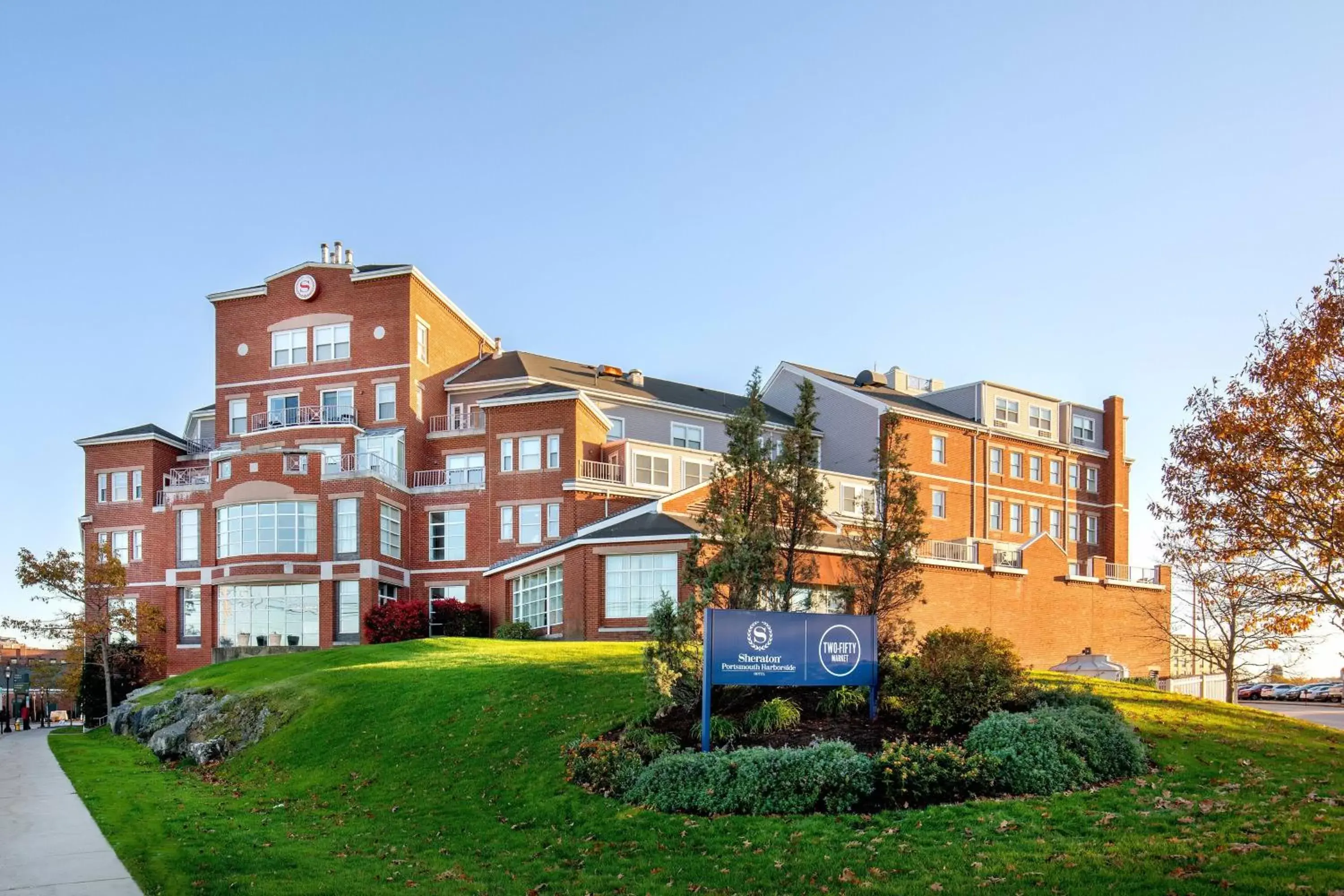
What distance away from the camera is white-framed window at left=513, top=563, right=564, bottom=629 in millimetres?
41656

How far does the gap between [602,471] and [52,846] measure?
34217 millimetres

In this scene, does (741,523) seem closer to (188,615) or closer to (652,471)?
(652,471)

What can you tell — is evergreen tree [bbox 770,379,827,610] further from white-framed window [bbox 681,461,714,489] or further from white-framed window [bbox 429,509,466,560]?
white-framed window [bbox 429,509,466,560]

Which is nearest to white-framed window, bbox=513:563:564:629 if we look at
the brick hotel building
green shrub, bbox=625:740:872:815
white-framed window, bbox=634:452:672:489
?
the brick hotel building

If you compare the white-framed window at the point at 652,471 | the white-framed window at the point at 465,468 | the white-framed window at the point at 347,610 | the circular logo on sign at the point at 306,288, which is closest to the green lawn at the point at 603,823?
the white-framed window at the point at 347,610

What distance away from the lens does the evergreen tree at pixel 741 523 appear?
19859 mm

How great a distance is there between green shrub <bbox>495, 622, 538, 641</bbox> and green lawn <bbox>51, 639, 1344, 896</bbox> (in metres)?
17.6

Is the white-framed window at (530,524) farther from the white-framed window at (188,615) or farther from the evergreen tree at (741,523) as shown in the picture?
the evergreen tree at (741,523)

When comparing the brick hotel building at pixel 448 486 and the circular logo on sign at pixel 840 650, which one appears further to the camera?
the brick hotel building at pixel 448 486

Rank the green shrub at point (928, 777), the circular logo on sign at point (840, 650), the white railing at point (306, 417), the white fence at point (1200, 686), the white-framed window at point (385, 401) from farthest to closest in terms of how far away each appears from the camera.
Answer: the white railing at point (306, 417) → the white-framed window at point (385, 401) → the white fence at point (1200, 686) → the circular logo on sign at point (840, 650) → the green shrub at point (928, 777)

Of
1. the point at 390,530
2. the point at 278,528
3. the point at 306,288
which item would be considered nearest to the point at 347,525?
the point at 390,530

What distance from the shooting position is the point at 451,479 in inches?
2073

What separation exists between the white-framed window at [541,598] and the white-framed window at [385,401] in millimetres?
12415

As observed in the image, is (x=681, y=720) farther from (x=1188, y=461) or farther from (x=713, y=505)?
(x=1188, y=461)
